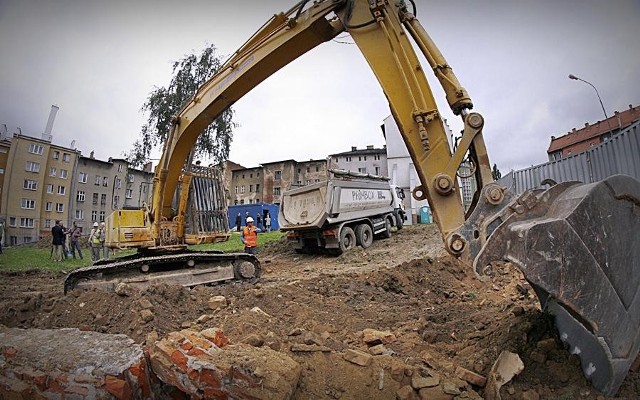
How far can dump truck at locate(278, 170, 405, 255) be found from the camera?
11.4 metres

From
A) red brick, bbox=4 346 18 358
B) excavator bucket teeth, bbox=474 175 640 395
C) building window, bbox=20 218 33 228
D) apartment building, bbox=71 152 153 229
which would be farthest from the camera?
apartment building, bbox=71 152 153 229

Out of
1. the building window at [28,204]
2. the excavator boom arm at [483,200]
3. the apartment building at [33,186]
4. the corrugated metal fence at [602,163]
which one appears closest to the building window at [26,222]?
the apartment building at [33,186]

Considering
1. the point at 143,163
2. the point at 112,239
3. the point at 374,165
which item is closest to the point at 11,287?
the point at 112,239

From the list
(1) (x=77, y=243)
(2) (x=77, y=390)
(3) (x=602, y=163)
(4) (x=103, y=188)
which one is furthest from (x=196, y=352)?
(1) (x=77, y=243)

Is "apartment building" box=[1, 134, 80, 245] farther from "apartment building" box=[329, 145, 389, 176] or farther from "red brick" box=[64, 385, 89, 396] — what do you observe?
"apartment building" box=[329, 145, 389, 176]

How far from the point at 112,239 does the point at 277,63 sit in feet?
14.7

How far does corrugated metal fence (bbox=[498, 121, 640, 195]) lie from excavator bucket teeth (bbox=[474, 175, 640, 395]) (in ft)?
3.40

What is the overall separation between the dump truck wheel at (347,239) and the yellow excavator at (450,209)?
481cm

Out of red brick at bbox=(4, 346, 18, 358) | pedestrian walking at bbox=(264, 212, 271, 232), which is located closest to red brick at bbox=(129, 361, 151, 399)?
→ red brick at bbox=(4, 346, 18, 358)

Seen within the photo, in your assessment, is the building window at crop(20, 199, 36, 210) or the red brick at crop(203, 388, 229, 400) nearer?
the red brick at crop(203, 388, 229, 400)

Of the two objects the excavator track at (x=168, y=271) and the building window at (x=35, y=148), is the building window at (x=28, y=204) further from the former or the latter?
the excavator track at (x=168, y=271)

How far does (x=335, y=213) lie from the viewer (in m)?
Answer: 11.4

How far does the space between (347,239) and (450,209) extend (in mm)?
8688

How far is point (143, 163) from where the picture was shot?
22516mm
